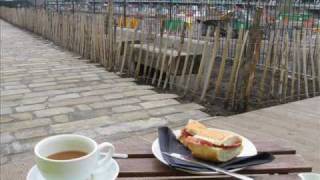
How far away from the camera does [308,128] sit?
3531 mm

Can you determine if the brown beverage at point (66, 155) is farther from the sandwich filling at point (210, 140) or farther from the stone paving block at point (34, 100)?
the stone paving block at point (34, 100)

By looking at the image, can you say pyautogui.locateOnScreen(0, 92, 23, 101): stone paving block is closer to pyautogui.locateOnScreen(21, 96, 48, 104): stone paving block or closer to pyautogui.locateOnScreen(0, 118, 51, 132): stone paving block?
pyautogui.locateOnScreen(21, 96, 48, 104): stone paving block

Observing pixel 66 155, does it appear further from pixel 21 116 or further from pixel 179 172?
pixel 21 116

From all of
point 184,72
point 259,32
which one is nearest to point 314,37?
point 259,32

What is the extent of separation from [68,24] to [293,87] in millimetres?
7277

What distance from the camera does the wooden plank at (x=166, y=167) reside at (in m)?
1.27

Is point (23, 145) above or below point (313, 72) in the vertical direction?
below

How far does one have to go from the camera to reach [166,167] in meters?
1.29

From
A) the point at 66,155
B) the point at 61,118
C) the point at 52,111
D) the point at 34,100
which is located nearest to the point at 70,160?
the point at 66,155

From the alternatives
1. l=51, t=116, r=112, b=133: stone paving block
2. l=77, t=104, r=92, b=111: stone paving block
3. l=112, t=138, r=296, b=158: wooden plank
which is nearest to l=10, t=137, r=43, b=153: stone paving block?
l=51, t=116, r=112, b=133: stone paving block

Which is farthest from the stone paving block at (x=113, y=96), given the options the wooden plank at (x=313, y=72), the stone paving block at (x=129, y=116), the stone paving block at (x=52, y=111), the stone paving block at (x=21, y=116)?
the wooden plank at (x=313, y=72)

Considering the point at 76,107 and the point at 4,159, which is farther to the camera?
the point at 76,107

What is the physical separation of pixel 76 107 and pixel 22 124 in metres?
0.87

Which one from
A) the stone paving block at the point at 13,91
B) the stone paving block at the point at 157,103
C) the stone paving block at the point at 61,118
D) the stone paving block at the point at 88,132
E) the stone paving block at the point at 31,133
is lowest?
the stone paving block at the point at 31,133
